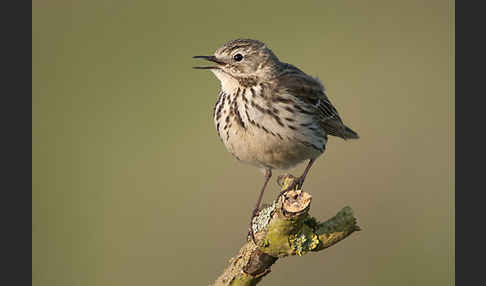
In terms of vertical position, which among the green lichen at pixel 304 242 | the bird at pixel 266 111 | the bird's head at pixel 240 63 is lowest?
the green lichen at pixel 304 242

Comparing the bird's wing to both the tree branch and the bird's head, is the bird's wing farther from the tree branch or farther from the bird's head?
the tree branch

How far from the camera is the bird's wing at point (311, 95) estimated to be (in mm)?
7172

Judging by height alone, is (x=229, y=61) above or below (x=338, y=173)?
above

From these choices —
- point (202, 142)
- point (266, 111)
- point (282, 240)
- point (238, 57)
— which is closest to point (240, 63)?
point (238, 57)

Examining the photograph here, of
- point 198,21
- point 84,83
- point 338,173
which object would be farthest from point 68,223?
point 198,21

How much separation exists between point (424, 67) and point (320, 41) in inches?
95.1

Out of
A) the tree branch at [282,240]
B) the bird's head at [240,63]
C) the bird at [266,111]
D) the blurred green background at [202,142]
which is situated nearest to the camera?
the tree branch at [282,240]

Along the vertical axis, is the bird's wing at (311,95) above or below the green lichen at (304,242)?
above

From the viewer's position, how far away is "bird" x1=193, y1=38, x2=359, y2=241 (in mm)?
6770

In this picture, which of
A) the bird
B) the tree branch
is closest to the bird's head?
the bird

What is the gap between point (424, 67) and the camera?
15.6 m

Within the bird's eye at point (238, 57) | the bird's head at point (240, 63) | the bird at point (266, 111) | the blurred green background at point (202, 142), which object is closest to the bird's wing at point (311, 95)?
the bird at point (266, 111)

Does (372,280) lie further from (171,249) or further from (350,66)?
(350,66)

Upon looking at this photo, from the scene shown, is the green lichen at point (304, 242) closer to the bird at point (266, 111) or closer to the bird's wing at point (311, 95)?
the bird at point (266, 111)
